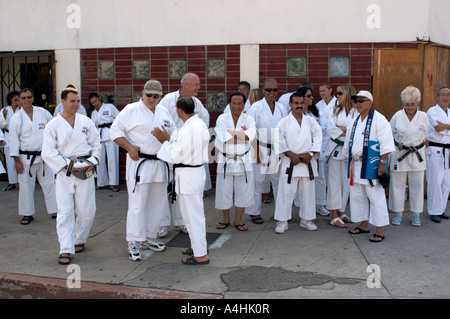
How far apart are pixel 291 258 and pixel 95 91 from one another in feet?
19.2

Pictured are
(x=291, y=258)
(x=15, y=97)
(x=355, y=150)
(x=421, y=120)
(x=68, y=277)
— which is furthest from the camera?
(x=15, y=97)

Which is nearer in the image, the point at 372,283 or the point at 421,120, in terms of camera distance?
the point at 372,283

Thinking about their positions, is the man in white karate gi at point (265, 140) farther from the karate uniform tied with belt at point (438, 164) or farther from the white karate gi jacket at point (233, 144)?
the karate uniform tied with belt at point (438, 164)

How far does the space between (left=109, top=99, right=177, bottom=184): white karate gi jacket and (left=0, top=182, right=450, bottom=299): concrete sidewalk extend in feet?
3.26

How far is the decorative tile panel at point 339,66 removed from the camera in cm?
820

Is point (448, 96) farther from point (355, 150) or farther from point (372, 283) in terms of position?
point (372, 283)

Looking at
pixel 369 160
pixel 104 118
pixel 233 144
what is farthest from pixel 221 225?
pixel 104 118

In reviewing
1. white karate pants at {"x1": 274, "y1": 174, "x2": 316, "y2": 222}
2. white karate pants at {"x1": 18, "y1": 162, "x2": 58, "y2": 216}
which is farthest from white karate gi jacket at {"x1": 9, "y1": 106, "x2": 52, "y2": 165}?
white karate pants at {"x1": 274, "y1": 174, "x2": 316, "y2": 222}

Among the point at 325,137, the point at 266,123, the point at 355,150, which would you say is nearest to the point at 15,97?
the point at 266,123

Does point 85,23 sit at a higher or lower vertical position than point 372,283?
higher

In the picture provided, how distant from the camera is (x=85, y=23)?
9.05m

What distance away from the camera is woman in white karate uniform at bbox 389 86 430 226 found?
6.40m

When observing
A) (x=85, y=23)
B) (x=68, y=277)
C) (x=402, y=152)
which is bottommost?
(x=68, y=277)

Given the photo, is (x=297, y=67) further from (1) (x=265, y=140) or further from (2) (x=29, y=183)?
(2) (x=29, y=183)
